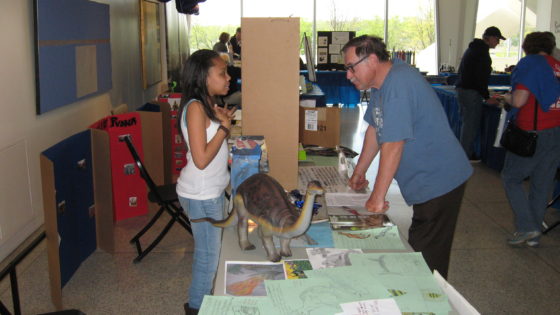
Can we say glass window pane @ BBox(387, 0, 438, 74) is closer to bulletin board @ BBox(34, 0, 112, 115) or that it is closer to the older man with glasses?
bulletin board @ BBox(34, 0, 112, 115)

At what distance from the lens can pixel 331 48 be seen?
10.3m

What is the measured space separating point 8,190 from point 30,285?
2.10ft

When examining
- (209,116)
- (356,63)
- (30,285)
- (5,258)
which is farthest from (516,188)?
(5,258)

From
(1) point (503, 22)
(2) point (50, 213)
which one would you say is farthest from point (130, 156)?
(1) point (503, 22)

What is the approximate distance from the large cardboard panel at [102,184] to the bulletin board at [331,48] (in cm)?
750

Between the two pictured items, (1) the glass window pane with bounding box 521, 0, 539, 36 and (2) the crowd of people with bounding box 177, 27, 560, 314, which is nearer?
(2) the crowd of people with bounding box 177, 27, 560, 314

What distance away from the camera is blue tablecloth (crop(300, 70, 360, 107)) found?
1038cm

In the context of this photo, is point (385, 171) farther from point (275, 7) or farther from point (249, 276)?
point (275, 7)

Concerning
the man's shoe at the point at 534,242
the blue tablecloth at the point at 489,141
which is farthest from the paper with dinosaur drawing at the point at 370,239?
the blue tablecloth at the point at 489,141

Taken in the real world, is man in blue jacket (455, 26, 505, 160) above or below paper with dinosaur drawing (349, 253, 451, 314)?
above

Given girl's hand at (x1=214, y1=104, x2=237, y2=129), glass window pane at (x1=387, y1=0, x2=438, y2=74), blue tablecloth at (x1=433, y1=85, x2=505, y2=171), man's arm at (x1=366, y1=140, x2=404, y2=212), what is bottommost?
blue tablecloth at (x1=433, y1=85, x2=505, y2=171)

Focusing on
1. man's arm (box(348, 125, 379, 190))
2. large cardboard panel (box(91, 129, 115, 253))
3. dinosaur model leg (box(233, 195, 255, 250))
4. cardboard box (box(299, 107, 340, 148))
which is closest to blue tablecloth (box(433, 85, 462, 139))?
cardboard box (box(299, 107, 340, 148))

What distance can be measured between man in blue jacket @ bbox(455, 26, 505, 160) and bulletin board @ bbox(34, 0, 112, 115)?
378cm

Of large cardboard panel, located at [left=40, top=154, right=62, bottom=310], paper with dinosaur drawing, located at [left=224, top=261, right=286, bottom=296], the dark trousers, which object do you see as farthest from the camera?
large cardboard panel, located at [left=40, top=154, right=62, bottom=310]
